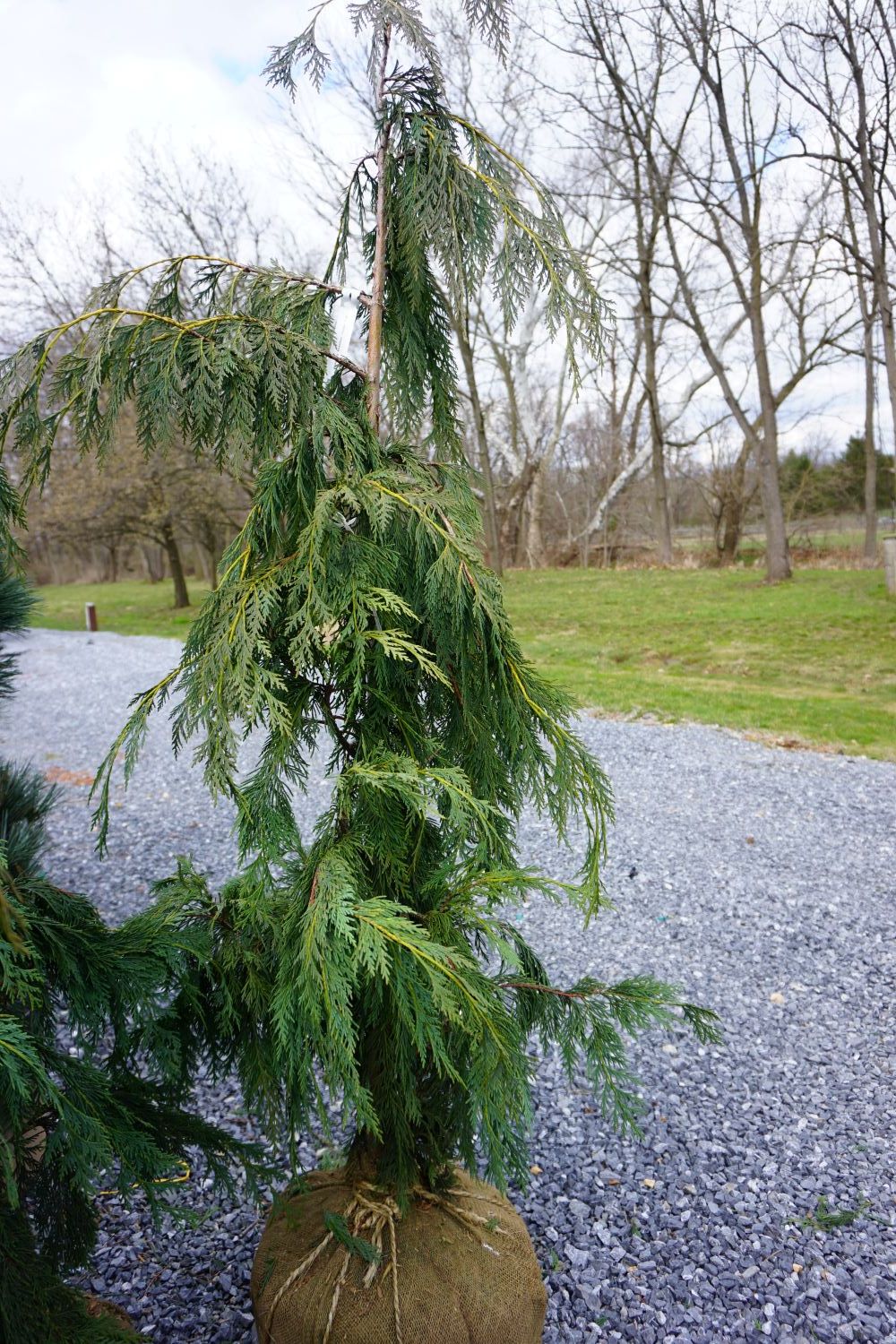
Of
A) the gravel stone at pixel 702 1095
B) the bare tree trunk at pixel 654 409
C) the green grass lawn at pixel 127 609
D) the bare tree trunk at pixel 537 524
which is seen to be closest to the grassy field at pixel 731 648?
the green grass lawn at pixel 127 609

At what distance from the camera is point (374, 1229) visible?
6.59 feet

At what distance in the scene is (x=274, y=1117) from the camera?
2057mm

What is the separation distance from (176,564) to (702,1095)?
828 inches

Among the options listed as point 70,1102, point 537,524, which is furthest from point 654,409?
point 70,1102

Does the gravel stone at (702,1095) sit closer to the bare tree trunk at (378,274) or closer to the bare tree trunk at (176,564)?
the bare tree trunk at (378,274)

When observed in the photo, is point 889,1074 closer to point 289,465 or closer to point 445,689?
point 445,689

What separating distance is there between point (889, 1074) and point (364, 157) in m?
3.96

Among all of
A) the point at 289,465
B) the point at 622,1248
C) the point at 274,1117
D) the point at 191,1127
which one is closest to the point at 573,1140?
→ the point at 622,1248

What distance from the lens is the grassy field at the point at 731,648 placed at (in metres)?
9.26

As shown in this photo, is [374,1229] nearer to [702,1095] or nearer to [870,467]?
[702,1095]

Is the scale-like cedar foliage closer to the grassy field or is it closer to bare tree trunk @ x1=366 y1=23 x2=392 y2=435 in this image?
bare tree trunk @ x1=366 y1=23 x2=392 y2=435

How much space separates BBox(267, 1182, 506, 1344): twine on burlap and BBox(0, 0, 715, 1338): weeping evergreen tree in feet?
0.20

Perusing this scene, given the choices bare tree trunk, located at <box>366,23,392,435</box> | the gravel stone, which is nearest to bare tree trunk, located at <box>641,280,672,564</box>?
the gravel stone

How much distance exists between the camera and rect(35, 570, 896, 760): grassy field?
9.26m
